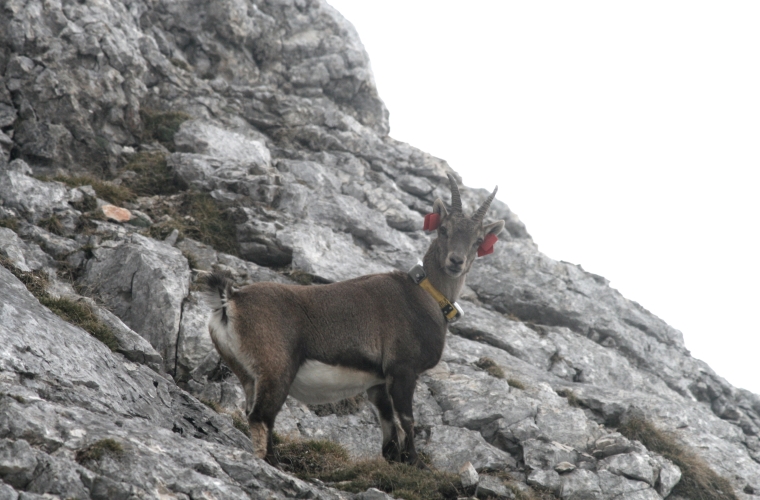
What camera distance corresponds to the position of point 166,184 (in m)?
16.9

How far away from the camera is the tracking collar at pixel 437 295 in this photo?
410 inches

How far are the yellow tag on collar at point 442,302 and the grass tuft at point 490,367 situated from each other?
3387mm

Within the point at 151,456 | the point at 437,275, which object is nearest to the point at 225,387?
the point at 437,275

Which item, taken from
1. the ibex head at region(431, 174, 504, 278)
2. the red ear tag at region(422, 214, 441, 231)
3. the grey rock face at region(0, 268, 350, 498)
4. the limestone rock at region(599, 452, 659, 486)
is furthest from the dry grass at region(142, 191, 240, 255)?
the limestone rock at region(599, 452, 659, 486)

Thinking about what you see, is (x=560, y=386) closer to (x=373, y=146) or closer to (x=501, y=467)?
(x=501, y=467)

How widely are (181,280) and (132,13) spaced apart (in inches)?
585

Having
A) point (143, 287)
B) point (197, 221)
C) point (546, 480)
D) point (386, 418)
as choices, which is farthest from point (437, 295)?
point (197, 221)

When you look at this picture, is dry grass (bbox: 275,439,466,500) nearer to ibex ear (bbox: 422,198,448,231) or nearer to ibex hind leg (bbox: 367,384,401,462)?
ibex hind leg (bbox: 367,384,401,462)

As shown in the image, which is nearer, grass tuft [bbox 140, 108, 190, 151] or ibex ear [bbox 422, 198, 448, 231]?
ibex ear [bbox 422, 198, 448, 231]

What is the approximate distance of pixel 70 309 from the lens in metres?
9.42

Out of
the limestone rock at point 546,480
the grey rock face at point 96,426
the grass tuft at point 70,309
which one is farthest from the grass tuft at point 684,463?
the grass tuft at point 70,309

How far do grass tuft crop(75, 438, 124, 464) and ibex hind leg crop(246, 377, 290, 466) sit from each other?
213cm

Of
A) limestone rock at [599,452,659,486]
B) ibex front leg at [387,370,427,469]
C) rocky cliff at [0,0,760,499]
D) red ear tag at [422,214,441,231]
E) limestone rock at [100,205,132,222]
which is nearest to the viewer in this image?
rocky cliff at [0,0,760,499]

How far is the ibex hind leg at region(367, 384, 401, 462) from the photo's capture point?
9594mm
